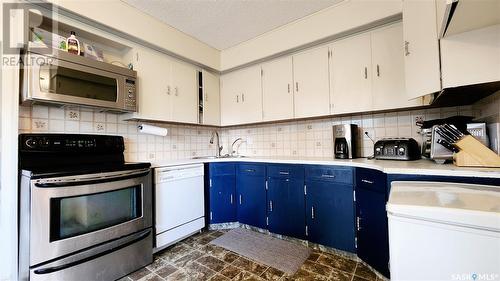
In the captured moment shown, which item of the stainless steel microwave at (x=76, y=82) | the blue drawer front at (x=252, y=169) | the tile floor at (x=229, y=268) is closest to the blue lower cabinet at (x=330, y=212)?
the tile floor at (x=229, y=268)

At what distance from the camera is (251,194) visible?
8.07 feet

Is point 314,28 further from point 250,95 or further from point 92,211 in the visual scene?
point 92,211

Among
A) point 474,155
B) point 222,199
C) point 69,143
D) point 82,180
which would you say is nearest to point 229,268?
point 222,199

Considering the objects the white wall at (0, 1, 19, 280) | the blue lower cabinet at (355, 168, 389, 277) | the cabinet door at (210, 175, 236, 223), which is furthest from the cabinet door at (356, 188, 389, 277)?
the white wall at (0, 1, 19, 280)

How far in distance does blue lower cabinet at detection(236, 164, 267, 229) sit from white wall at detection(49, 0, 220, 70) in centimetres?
152

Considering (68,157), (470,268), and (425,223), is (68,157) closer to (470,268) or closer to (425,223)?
(425,223)

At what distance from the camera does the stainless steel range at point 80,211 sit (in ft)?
4.19

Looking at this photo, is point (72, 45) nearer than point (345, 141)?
Yes

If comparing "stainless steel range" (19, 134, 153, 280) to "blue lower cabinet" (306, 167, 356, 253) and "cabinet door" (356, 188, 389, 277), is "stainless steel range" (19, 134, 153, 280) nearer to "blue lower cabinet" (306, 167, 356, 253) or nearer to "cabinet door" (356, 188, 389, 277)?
"blue lower cabinet" (306, 167, 356, 253)

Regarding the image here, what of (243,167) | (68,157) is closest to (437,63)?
(243,167)

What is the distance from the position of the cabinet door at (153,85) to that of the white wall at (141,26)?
0.52ft

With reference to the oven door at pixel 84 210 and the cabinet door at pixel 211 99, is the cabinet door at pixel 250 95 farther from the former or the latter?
the oven door at pixel 84 210

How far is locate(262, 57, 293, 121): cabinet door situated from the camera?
2.50m

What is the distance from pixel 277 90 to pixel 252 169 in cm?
105
